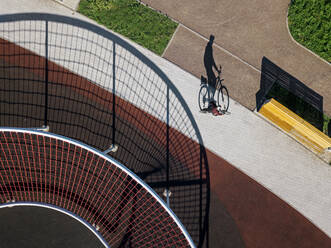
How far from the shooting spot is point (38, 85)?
11320mm

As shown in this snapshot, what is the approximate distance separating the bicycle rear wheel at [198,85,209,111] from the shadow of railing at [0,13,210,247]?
0.65 m

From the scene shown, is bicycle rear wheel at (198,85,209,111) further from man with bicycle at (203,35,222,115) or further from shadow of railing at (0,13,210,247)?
shadow of railing at (0,13,210,247)

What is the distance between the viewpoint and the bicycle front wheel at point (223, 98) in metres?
11.5

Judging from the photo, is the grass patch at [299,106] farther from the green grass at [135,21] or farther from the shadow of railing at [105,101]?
the green grass at [135,21]

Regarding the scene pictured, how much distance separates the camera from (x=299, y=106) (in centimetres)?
1149

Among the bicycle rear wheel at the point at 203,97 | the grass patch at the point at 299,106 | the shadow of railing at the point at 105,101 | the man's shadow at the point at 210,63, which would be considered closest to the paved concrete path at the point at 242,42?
the man's shadow at the point at 210,63

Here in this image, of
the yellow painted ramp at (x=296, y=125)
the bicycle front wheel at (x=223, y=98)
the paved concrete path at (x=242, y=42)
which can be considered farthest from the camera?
the bicycle front wheel at (x=223, y=98)

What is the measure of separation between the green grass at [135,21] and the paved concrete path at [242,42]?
1.09 ft

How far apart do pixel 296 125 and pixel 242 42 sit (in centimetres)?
377

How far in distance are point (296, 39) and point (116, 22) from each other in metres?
7.03

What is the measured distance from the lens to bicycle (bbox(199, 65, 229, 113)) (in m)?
11.5

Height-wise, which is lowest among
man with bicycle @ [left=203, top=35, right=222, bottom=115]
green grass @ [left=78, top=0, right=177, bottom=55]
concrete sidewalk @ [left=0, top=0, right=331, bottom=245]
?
concrete sidewalk @ [left=0, top=0, right=331, bottom=245]

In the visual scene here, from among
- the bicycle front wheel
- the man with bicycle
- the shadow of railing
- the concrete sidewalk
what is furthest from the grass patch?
the shadow of railing

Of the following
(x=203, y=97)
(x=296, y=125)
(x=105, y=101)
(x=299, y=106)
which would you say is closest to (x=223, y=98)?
(x=203, y=97)
